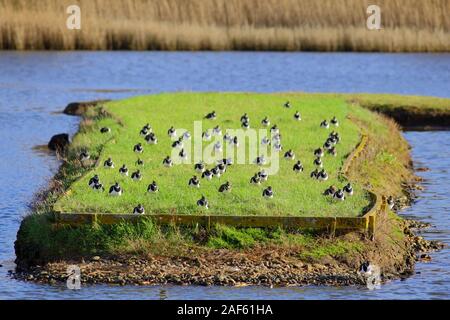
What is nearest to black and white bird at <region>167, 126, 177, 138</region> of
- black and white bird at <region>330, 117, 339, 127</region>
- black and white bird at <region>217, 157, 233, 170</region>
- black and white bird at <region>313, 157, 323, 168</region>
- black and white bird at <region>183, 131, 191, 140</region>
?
black and white bird at <region>183, 131, 191, 140</region>

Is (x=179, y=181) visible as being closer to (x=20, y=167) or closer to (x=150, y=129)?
(x=150, y=129)

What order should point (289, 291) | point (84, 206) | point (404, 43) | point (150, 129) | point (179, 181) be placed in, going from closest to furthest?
point (289, 291) → point (84, 206) → point (179, 181) → point (150, 129) → point (404, 43)

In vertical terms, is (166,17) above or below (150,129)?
above

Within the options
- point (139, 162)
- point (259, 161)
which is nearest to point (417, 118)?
point (259, 161)

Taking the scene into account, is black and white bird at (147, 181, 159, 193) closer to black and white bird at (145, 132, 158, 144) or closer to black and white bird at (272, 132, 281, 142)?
black and white bird at (145, 132, 158, 144)

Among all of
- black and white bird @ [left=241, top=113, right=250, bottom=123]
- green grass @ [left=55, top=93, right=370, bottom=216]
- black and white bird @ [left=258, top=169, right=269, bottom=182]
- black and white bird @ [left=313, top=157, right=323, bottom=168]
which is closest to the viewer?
green grass @ [left=55, top=93, right=370, bottom=216]

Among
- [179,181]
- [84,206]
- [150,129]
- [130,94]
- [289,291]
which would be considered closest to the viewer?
[289,291]

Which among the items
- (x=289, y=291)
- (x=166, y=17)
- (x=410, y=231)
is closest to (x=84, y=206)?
(x=289, y=291)
